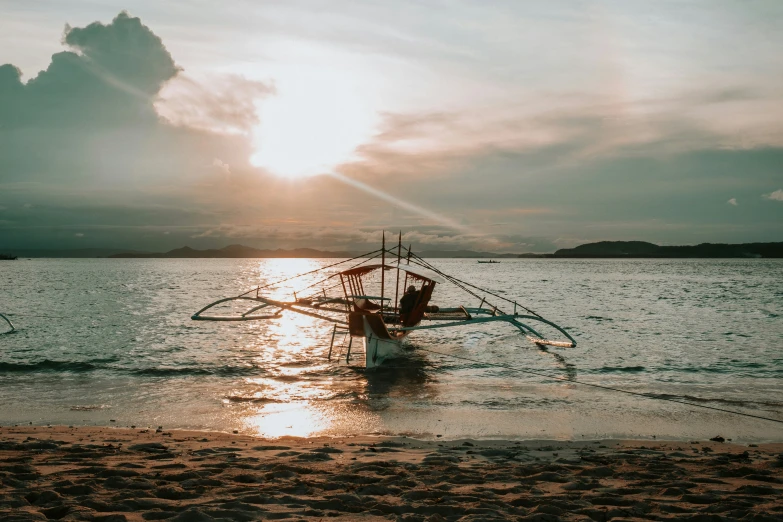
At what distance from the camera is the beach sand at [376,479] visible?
591 centimetres

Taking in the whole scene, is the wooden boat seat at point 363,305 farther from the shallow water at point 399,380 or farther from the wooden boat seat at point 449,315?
the wooden boat seat at point 449,315

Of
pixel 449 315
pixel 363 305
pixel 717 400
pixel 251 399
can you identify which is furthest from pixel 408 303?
pixel 717 400

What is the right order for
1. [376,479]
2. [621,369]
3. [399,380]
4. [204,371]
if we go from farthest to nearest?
[621,369], [204,371], [399,380], [376,479]

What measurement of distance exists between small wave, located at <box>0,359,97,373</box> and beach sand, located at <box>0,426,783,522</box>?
29.6 ft

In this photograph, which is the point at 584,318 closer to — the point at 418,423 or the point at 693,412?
the point at 693,412

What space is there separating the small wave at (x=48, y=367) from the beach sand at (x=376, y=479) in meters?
9.01

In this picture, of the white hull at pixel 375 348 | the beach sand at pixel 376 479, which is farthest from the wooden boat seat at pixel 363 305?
the beach sand at pixel 376 479

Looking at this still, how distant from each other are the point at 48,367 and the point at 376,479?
14925 millimetres

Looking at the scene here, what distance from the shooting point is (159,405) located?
41.2 ft

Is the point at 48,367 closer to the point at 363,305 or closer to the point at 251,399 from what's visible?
the point at 251,399

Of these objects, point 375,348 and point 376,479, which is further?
point 375,348

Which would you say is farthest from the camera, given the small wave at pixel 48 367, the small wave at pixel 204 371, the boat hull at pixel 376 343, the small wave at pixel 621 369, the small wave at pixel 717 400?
the small wave at pixel 621 369

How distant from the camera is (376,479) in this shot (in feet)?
23.0

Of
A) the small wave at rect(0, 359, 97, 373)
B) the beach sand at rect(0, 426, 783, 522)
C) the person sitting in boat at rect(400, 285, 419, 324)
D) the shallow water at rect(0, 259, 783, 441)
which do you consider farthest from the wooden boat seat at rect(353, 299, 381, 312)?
the beach sand at rect(0, 426, 783, 522)
